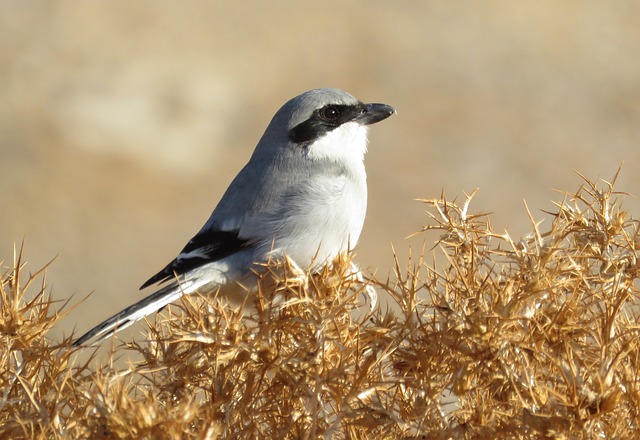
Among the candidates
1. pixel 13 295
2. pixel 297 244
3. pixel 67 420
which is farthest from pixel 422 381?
pixel 297 244

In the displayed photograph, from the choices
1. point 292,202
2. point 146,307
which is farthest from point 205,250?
point 146,307

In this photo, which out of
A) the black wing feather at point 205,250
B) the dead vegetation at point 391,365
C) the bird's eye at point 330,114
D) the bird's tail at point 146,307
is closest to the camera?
the dead vegetation at point 391,365

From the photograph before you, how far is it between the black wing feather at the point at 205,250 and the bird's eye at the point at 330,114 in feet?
2.44

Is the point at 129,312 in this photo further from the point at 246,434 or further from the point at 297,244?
the point at 246,434

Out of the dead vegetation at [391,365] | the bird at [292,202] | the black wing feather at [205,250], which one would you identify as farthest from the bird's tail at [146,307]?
the dead vegetation at [391,365]

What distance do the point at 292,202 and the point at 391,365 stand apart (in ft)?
5.95

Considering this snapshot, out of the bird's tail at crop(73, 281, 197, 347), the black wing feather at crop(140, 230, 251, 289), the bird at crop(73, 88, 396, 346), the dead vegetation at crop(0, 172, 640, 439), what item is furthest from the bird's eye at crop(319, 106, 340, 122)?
the dead vegetation at crop(0, 172, 640, 439)

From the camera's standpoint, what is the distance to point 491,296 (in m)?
1.30

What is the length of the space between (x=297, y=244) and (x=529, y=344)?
1.82 meters

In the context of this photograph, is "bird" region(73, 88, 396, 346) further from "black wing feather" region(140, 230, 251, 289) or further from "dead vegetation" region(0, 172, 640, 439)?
"dead vegetation" region(0, 172, 640, 439)

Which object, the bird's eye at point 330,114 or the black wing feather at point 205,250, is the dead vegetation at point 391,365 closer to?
the black wing feather at point 205,250

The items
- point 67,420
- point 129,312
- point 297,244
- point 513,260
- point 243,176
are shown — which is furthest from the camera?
point 243,176

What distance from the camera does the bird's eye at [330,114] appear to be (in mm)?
3590

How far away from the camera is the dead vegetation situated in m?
1.14
